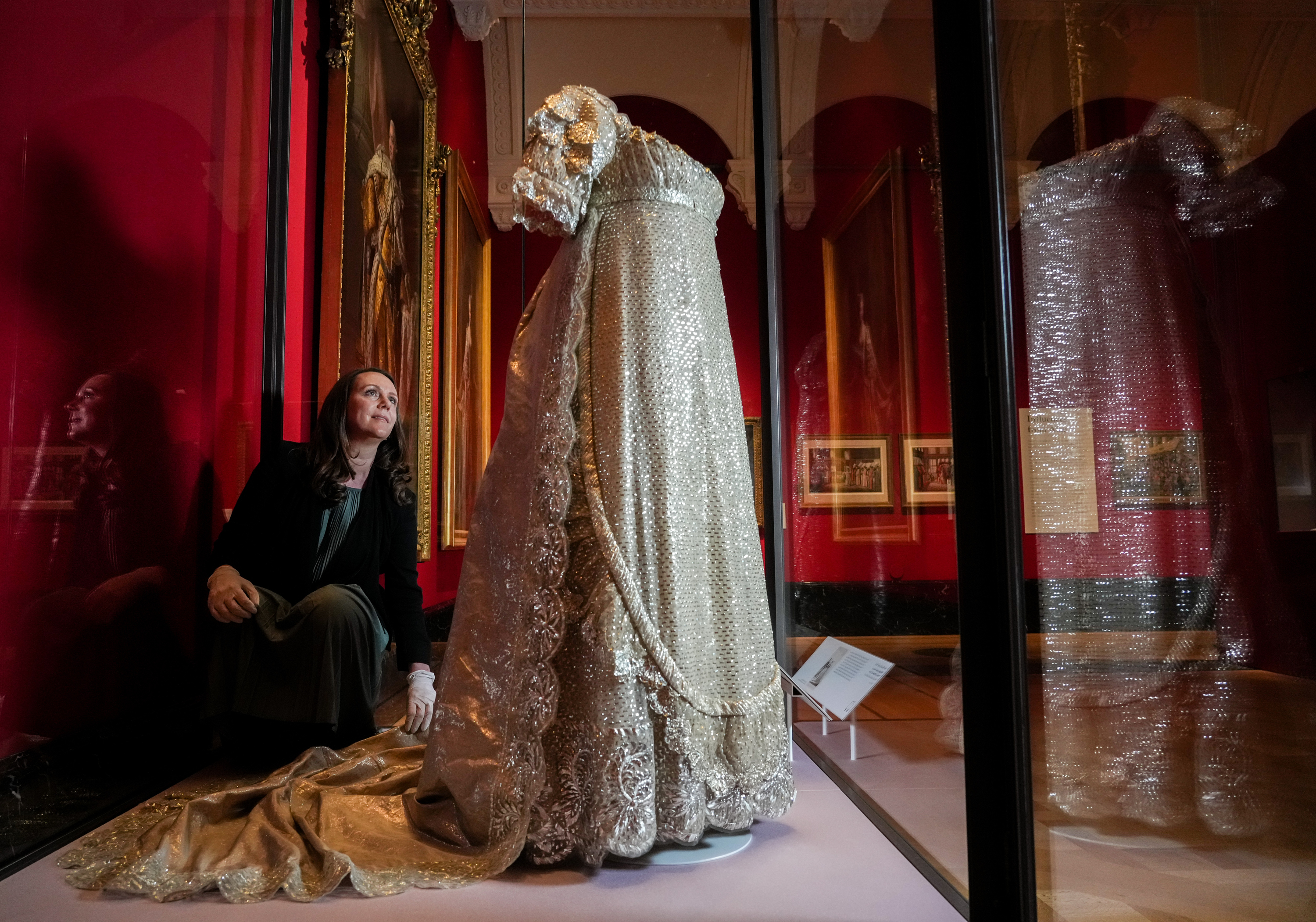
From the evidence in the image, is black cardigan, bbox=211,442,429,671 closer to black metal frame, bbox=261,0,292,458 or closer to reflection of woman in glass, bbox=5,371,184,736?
reflection of woman in glass, bbox=5,371,184,736

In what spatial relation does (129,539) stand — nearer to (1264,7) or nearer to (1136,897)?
(1136,897)

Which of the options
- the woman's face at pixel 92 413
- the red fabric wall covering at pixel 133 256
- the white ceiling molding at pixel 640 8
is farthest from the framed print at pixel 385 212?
the woman's face at pixel 92 413

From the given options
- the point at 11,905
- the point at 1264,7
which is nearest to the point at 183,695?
the point at 11,905

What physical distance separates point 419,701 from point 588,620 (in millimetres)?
1025

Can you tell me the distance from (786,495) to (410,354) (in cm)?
185

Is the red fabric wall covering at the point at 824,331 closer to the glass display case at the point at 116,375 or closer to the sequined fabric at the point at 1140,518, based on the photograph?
the sequined fabric at the point at 1140,518

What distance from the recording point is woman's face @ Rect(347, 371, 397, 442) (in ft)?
9.53

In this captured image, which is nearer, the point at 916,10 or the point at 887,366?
the point at 916,10

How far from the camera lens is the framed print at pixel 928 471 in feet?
5.27

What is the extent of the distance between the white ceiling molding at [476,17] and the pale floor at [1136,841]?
325 centimetres

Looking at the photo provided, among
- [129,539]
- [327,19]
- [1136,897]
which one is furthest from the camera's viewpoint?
[327,19]

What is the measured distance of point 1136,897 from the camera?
42.8 inches

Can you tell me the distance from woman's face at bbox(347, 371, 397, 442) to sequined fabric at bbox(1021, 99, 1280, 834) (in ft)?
7.19

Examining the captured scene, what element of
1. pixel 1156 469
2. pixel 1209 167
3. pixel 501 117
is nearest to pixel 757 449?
pixel 501 117
